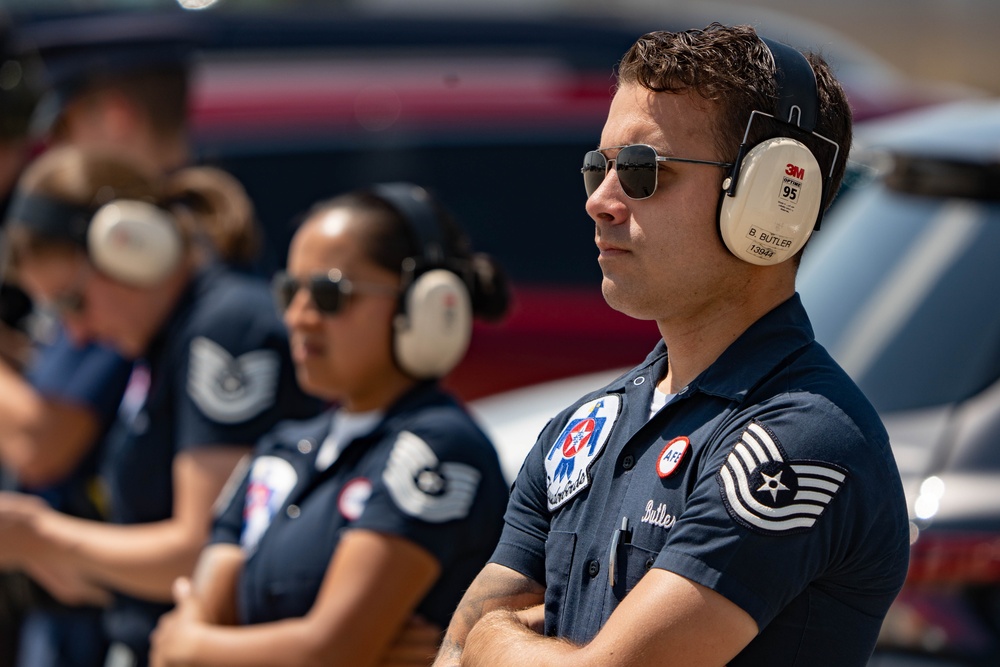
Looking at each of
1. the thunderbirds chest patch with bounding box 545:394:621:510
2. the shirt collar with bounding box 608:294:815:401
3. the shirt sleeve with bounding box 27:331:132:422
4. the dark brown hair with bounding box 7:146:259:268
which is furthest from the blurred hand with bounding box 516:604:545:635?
the shirt sleeve with bounding box 27:331:132:422

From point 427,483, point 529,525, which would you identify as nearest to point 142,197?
point 427,483

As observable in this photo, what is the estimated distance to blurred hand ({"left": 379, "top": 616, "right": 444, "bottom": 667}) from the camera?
3.00 m

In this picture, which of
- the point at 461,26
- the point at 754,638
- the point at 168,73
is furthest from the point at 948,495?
the point at 461,26

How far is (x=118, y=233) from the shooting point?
418 cm

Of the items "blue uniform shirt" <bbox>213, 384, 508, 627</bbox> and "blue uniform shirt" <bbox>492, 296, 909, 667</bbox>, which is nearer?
"blue uniform shirt" <bbox>492, 296, 909, 667</bbox>

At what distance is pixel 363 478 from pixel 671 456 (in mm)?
1227

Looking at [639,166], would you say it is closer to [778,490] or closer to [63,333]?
[778,490]

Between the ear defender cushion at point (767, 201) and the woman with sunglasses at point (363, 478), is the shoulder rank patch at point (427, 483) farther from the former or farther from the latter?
the ear defender cushion at point (767, 201)

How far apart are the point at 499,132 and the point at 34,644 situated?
315cm

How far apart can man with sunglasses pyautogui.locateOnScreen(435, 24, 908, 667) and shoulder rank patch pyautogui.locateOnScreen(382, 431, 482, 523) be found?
0.76m

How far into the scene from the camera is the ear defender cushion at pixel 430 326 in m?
3.28

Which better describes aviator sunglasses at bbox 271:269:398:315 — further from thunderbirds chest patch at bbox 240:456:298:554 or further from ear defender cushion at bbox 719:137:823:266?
ear defender cushion at bbox 719:137:823:266

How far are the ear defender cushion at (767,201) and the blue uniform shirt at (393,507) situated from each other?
117cm

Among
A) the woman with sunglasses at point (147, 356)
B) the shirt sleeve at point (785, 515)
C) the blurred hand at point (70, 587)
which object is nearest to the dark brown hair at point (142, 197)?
the woman with sunglasses at point (147, 356)
